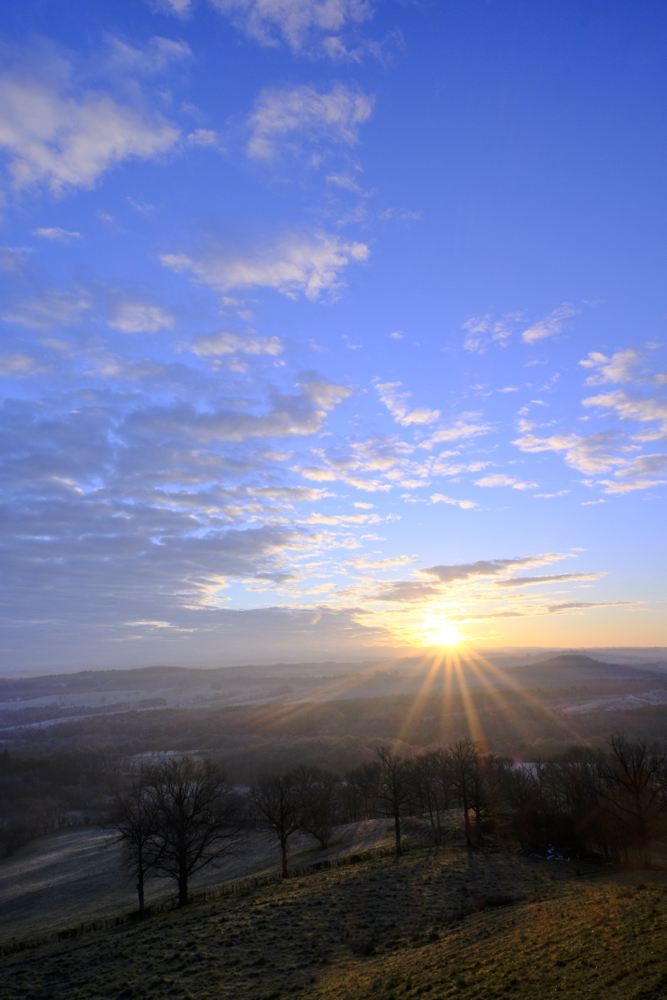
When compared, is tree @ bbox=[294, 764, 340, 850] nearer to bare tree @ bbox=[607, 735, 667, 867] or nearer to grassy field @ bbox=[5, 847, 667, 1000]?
grassy field @ bbox=[5, 847, 667, 1000]

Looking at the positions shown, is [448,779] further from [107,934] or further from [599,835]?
[107,934]

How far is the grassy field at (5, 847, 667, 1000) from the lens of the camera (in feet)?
57.9

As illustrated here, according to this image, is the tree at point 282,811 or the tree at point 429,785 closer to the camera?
the tree at point 282,811

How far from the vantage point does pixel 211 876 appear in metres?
54.8

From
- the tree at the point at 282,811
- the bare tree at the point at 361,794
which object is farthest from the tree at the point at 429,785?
the tree at the point at 282,811

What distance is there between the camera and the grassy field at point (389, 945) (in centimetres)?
1766

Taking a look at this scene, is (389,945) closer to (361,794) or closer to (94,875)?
(94,875)

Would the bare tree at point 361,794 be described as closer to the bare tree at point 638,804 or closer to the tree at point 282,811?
the tree at point 282,811

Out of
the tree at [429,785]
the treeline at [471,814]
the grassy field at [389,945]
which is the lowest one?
the tree at [429,785]

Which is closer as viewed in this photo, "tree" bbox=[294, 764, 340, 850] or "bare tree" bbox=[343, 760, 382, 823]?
"tree" bbox=[294, 764, 340, 850]

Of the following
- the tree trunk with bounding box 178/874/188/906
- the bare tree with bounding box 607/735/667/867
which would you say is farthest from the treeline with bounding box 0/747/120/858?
the bare tree with bounding box 607/735/667/867

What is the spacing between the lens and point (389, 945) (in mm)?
25172

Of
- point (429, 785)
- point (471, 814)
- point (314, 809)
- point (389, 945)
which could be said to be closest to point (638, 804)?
point (389, 945)

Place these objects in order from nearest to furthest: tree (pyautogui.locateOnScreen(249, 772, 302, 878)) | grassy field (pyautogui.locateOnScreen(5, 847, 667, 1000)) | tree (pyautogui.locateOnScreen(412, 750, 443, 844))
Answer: grassy field (pyautogui.locateOnScreen(5, 847, 667, 1000)), tree (pyautogui.locateOnScreen(249, 772, 302, 878)), tree (pyautogui.locateOnScreen(412, 750, 443, 844))
